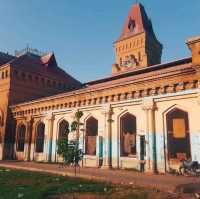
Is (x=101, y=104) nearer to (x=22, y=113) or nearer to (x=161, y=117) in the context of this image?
(x=161, y=117)

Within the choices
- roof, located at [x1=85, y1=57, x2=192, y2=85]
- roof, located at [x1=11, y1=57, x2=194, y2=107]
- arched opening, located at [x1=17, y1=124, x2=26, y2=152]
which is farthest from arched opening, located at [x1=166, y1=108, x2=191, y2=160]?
arched opening, located at [x1=17, y1=124, x2=26, y2=152]

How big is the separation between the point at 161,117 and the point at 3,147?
17127 mm

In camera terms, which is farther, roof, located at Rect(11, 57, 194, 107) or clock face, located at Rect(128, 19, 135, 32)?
clock face, located at Rect(128, 19, 135, 32)

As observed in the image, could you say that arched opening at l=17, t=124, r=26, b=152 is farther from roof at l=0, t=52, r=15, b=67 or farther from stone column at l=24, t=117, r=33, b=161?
roof at l=0, t=52, r=15, b=67

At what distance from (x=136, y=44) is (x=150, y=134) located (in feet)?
108

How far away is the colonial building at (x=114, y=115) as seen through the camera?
1418cm

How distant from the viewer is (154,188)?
9.10 meters

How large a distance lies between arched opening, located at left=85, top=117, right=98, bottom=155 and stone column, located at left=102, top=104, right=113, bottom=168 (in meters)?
1.45

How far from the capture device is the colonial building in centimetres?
1418

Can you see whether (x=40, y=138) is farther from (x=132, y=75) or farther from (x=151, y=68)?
(x=151, y=68)

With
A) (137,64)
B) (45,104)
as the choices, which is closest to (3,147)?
(45,104)

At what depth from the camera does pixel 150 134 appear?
49.5 feet

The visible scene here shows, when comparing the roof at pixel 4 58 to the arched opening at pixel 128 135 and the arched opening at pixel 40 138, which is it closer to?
the arched opening at pixel 40 138

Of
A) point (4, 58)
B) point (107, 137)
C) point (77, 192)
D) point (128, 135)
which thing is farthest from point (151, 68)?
point (4, 58)
